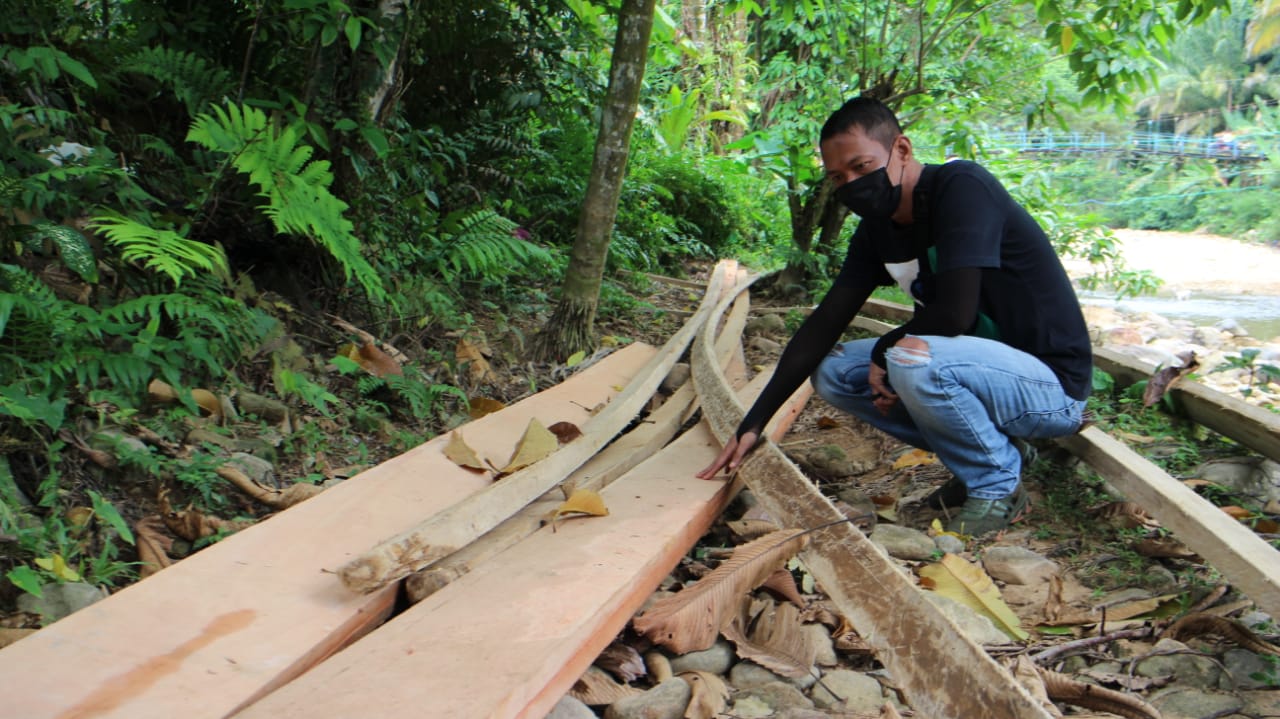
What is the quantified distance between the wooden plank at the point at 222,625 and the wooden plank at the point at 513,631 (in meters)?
0.12

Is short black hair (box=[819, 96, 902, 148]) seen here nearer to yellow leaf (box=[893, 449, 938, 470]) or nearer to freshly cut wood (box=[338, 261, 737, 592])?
freshly cut wood (box=[338, 261, 737, 592])

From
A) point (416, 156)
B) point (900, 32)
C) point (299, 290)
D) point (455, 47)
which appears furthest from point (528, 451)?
point (900, 32)

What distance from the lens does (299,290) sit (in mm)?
3682

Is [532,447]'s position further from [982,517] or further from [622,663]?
[982,517]

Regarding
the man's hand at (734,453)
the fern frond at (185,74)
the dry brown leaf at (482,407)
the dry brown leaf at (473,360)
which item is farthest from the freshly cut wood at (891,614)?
the fern frond at (185,74)

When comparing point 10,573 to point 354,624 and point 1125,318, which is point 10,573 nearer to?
point 354,624

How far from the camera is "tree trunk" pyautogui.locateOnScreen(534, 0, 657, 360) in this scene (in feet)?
13.3

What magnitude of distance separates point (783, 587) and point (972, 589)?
0.48 metres

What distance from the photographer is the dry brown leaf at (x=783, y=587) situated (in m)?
2.22

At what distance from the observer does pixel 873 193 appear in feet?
8.34

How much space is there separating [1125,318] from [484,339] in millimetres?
8638

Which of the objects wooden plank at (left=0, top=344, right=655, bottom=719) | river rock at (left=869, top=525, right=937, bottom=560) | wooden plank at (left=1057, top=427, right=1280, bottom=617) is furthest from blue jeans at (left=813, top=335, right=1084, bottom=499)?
wooden plank at (left=0, top=344, right=655, bottom=719)

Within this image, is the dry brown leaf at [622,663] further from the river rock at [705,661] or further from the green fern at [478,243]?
the green fern at [478,243]

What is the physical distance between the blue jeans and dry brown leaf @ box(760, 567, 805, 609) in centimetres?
70
